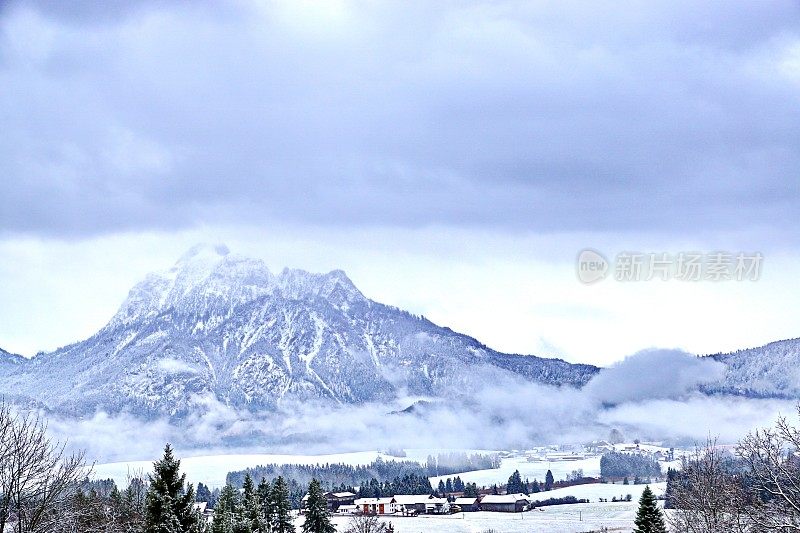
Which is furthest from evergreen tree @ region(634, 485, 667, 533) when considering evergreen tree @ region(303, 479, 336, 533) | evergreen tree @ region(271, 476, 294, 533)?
evergreen tree @ region(303, 479, 336, 533)

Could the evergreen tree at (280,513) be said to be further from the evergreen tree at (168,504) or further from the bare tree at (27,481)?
the evergreen tree at (168,504)

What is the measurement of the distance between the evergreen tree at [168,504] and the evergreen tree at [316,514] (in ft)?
223

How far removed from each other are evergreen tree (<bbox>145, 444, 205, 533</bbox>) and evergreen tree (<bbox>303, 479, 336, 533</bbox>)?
67.9 m

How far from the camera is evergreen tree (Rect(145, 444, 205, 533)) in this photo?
4788 cm

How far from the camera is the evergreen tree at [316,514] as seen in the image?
11531cm

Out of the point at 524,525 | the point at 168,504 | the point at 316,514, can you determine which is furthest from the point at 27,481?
the point at 524,525

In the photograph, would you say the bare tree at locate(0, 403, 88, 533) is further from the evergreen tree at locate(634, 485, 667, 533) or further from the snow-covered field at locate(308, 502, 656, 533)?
the snow-covered field at locate(308, 502, 656, 533)

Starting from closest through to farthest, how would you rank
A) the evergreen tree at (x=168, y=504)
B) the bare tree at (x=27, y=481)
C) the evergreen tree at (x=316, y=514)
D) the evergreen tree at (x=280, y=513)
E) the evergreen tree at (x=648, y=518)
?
1. the bare tree at (x=27, y=481)
2. the evergreen tree at (x=168, y=504)
3. the evergreen tree at (x=648, y=518)
4. the evergreen tree at (x=280, y=513)
5. the evergreen tree at (x=316, y=514)

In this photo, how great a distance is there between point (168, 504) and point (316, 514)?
70.0m

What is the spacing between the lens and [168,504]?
47.9 m

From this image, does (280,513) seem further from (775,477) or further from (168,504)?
(775,477)

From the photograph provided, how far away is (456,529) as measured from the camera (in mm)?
176500

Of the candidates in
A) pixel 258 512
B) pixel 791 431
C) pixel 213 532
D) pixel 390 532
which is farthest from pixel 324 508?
pixel 791 431

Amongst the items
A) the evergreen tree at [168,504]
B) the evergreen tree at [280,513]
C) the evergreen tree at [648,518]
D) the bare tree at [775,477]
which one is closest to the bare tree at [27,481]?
the evergreen tree at [168,504]
